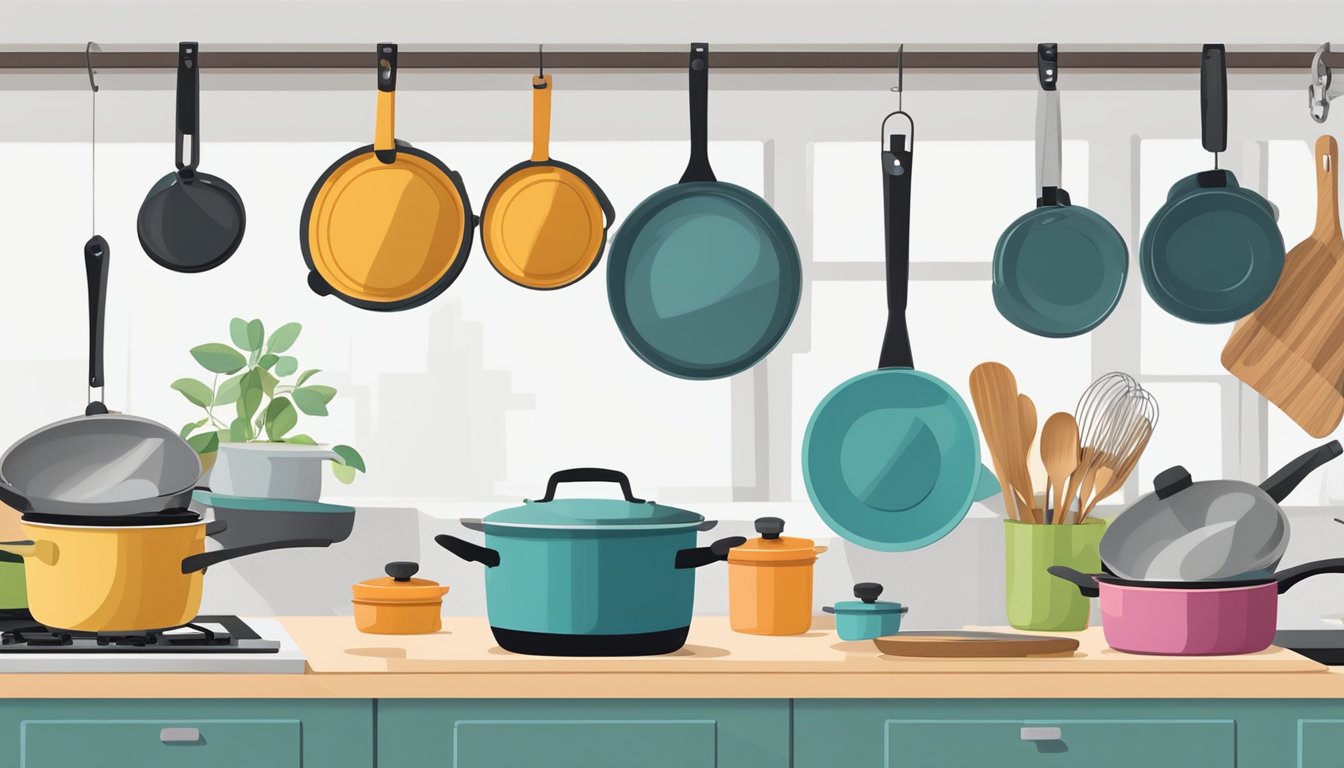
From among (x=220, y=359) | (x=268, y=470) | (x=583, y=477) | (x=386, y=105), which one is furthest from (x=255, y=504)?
(x=386, y=105)

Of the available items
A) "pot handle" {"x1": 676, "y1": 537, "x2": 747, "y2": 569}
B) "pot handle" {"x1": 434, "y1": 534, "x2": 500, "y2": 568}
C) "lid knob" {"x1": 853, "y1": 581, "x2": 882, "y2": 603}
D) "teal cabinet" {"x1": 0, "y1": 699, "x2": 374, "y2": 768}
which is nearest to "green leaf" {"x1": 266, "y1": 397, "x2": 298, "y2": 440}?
"pot handle" {"x1": 434, "y1": 534, "x2": 500, "y2": 568}

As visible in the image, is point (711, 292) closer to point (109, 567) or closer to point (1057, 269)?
point (1057, 269)

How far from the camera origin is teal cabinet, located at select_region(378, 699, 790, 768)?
1900 millimetres

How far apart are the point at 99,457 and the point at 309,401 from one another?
0.33 metres

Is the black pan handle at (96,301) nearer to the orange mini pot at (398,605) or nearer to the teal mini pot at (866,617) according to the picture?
the orange mini pot at (398,605)

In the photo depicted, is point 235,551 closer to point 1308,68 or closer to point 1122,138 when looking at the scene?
point 1122,138

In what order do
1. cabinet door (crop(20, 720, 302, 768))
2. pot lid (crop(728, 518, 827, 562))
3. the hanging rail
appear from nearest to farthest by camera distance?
1. cabinet door (crop(20, 720, 302, 768))
2. pot lid (crop(728, 518, 827, 562))
3. the hanging rail

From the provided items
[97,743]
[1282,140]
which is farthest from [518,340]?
[1282,140]

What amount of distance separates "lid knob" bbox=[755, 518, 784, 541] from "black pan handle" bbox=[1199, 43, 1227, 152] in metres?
0.88

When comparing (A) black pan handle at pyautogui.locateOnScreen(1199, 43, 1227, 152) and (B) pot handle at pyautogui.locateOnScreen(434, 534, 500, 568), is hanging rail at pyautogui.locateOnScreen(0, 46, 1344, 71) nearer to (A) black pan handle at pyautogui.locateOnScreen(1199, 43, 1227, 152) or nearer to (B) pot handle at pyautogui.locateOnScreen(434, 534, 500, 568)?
(A) black pan handle at pyautogui.locateOnScreen(1199, 43, 1227, 152)

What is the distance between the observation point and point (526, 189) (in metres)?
2.27

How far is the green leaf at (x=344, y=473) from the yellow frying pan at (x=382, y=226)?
0.93 feet

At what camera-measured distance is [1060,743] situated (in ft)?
6.31

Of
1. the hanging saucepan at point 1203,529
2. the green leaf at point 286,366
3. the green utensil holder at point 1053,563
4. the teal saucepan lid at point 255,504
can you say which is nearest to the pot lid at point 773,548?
the green utensil holder at point 1053,563
